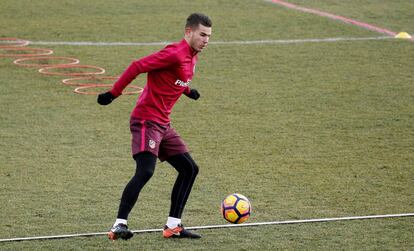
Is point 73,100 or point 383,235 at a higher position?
point 383,235

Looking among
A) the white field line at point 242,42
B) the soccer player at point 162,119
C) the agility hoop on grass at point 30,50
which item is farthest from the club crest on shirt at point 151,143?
the white field line at point 242,42

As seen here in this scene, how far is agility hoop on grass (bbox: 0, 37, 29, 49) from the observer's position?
19750 mm

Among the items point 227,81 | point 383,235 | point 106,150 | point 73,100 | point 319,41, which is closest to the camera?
point 383,235

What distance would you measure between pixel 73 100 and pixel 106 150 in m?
3.26

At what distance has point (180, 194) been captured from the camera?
8672 millimetres

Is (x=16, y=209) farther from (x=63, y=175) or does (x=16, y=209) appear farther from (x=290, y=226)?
(x=290, y=226)

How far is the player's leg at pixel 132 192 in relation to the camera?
26.5ft

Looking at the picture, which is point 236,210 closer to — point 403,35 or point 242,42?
point 242,42

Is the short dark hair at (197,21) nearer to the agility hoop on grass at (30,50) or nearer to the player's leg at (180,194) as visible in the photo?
the player's leg at (180,194)

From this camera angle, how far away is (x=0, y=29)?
848 inches

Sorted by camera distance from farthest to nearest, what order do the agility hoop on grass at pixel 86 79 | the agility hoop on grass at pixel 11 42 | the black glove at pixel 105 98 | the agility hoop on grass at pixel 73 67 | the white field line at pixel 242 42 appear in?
the white field line at pixel 242 42
the agility hoop on grass at pixel 11 42
the agility hoop on grass at pixel 73 67
the agility hoop on grass at pixel 86 79
the black glove at pixel 105 98

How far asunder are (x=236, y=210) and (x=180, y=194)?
56cm

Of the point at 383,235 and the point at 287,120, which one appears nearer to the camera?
the point at 383,235

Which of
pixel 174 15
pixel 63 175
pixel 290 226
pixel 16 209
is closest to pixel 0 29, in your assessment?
pixel 174 15
